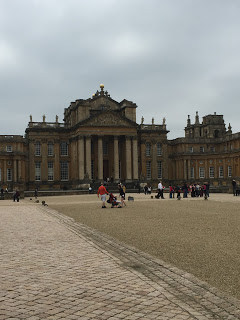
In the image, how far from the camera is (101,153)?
6606 centimetres

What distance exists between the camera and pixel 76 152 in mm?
67688

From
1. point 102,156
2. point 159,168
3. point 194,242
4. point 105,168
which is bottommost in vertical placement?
point 194,242

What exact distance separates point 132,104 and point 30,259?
205 feet

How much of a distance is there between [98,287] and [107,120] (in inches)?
2384

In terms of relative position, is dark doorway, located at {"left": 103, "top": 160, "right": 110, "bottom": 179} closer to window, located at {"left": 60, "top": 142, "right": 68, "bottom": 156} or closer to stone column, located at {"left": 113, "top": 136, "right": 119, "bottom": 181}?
stone column, located at {"left": 113, "top": 136, "right": 119, "bottom": 181}

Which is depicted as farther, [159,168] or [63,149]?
[159,168]

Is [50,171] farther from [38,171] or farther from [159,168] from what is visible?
[159,168]

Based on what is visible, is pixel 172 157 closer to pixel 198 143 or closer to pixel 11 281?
pixel 198 143

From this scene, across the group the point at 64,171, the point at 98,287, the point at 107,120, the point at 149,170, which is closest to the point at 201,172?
the point at 149,170

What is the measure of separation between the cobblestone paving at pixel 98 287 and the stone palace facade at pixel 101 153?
52516 millimetres

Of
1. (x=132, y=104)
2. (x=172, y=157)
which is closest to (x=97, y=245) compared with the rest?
(x=132, y=104)

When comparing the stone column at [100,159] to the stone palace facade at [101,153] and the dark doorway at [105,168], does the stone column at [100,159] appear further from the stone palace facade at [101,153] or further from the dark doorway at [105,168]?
the dark doorway at [105,168]

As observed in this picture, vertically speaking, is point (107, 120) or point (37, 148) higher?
point (107, 120)

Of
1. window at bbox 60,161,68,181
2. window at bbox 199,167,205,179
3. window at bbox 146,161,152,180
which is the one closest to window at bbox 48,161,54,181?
window at bbox 60,161,68,181
